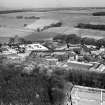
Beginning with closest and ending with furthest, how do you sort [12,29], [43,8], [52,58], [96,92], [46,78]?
[96,92]
[46,78]
[52,58]
[12,29]
[43,8]

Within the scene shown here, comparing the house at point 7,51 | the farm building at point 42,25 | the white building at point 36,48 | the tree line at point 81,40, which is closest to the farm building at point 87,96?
the house at point 7,51

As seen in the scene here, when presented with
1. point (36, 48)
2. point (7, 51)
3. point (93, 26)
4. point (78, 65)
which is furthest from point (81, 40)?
point (78, 65)

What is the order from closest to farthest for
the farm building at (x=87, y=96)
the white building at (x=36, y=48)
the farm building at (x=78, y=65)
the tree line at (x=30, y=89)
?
the tree line at (x=30, y=89), the farm building at (x=87, y=96), the farm building at (x=78, y=65), the white building at (x=36, y=48)

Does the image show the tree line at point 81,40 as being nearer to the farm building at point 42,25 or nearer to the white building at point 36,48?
the white building at point 36,48

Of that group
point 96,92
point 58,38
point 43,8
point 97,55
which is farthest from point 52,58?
point 43,8

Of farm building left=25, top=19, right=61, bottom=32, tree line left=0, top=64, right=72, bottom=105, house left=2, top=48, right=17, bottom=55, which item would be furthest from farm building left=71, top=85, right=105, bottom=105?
farm building left=25, top=19, right=61, bottom=32

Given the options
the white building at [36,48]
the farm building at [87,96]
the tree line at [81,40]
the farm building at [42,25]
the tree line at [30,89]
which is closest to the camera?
the tree line at [30,89]

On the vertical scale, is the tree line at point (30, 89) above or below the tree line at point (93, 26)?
below

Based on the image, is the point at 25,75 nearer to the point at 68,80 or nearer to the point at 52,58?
the point at 68,80

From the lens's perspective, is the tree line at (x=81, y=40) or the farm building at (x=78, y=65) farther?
the tree line at (x=81, y=40)
